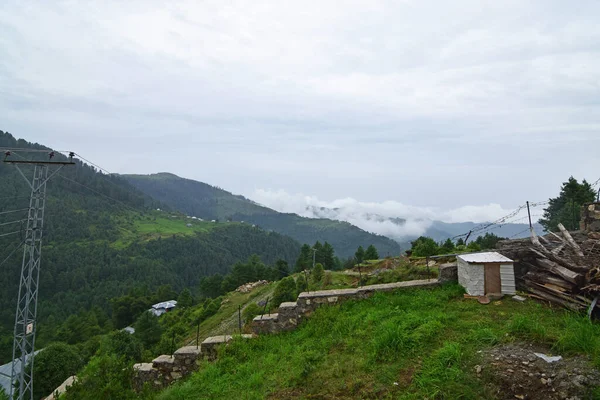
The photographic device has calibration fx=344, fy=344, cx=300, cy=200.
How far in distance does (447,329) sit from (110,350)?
28.4 meters

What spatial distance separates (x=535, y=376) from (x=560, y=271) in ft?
14.7

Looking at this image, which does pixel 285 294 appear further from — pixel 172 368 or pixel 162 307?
pixel 162 307

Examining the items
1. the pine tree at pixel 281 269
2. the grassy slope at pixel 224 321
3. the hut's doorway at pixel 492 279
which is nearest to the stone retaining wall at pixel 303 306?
the hut's doorway at pixel 492 279

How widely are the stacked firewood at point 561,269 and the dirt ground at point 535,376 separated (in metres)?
2.64

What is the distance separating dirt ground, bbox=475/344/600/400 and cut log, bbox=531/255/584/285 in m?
3.13

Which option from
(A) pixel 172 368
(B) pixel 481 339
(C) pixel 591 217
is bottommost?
(A) pixel 172 368

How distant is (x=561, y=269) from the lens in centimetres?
915

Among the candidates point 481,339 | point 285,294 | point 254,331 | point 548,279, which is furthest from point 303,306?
point 285,294

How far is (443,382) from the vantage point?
20.0 feet

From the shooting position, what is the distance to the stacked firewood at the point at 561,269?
328 inches

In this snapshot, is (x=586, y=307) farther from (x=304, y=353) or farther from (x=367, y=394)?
(x=304, y=353)

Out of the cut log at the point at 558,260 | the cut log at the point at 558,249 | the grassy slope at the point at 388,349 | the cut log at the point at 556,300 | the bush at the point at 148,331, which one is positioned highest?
the cut log at the point at 558,249

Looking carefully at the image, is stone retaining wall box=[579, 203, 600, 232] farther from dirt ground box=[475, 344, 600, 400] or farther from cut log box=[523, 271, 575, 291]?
dirt ground box=[475, 344, 600, 400]

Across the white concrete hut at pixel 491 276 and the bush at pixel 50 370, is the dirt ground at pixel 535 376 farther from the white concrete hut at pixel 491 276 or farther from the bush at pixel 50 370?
the bush at pixel 50 370
